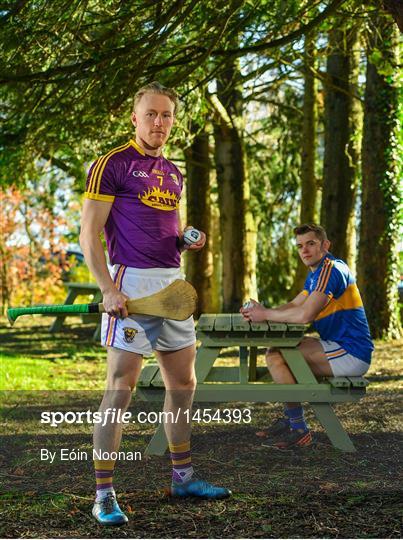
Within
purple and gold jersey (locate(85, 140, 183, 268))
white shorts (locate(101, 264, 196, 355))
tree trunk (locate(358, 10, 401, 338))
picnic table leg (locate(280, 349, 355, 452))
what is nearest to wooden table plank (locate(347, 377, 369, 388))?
picnic table leg (locate(280, 349, 355, 452))

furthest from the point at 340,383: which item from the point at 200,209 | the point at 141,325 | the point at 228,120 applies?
the point at 200,209

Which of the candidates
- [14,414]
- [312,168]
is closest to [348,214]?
[312,168]

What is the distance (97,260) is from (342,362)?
7.52ft

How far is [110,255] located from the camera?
13.8 feet

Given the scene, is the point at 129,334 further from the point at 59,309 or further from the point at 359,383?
the point at 359,383

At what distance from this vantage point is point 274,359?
595cm

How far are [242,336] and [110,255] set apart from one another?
1923 mm

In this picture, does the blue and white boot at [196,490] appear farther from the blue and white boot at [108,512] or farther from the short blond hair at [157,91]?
the short blond hair at [157,91]

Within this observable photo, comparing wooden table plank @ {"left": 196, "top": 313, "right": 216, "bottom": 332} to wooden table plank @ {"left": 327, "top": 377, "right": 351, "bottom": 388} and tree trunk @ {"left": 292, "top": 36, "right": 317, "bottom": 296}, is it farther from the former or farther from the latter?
tree trunk @ {"left": 292, "top": 36, "right": 317, "bottom": 296}

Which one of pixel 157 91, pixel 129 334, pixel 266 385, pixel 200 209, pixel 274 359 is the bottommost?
pixel 266 385

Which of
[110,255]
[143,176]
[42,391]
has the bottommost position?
[42,391]

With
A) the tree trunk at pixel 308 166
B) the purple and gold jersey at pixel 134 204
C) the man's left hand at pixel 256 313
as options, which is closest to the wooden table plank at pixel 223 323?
the man's left hand at pixel 256 313

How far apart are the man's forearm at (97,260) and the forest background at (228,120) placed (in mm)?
2192

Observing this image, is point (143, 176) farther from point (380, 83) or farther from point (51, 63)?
point (380, 83)
